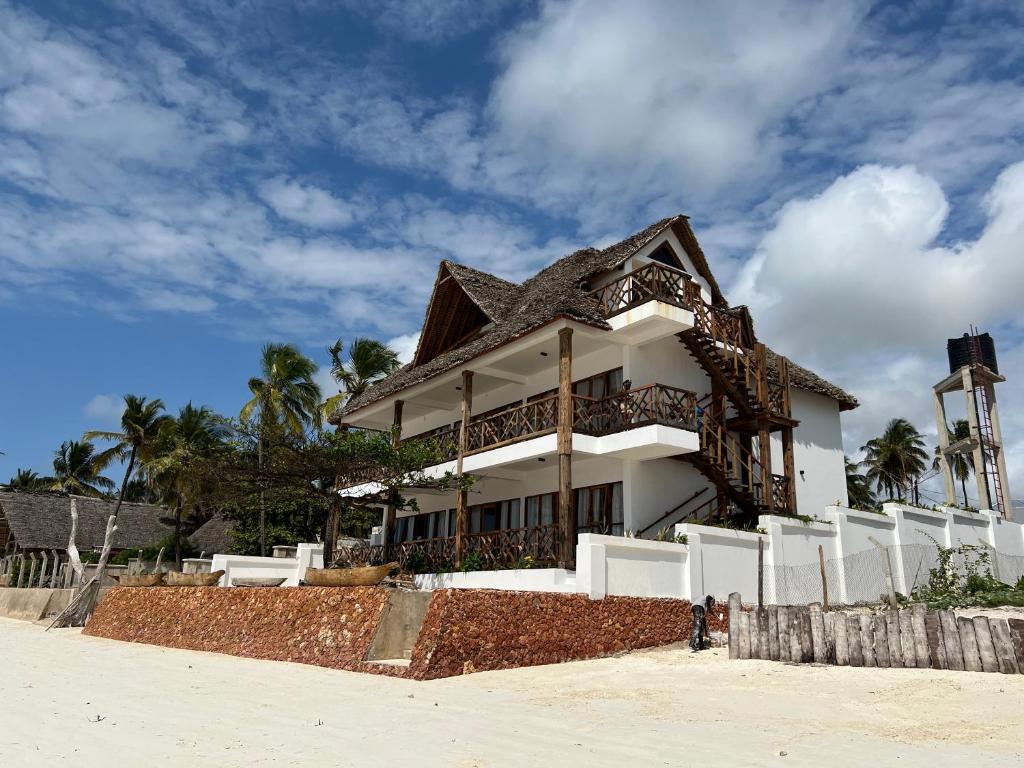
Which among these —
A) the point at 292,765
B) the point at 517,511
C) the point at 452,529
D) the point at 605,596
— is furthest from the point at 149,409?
the point at 292,765

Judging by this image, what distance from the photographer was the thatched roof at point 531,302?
1833cm

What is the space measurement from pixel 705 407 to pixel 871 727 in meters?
12.7

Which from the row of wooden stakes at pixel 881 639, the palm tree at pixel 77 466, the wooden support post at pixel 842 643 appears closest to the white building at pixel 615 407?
the row of wooden stakes at pixel 881 639

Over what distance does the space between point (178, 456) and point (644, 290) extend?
27177mm

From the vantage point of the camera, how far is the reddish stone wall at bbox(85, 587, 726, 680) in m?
12.1

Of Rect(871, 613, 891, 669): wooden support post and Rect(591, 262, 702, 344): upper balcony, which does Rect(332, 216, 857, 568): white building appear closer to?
Rect(591, 262, 702, 344): upper balcony

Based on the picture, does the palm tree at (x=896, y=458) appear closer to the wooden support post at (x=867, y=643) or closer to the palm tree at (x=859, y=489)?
the palm tree at (x=859, y=489)

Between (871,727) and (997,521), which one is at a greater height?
(997,521)

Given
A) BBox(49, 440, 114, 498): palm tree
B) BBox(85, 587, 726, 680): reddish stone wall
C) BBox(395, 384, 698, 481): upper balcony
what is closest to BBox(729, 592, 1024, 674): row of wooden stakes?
BBox(85, 587, 726, 680): reddish stone wall

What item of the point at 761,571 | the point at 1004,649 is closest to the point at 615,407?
the point at 761,571

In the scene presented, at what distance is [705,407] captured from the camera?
20047mm

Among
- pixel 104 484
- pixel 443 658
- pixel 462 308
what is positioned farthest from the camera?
pixel 104 484

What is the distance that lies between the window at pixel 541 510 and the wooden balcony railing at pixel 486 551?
1470 millimetres

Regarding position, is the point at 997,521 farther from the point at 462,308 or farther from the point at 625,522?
the point at 462,308
